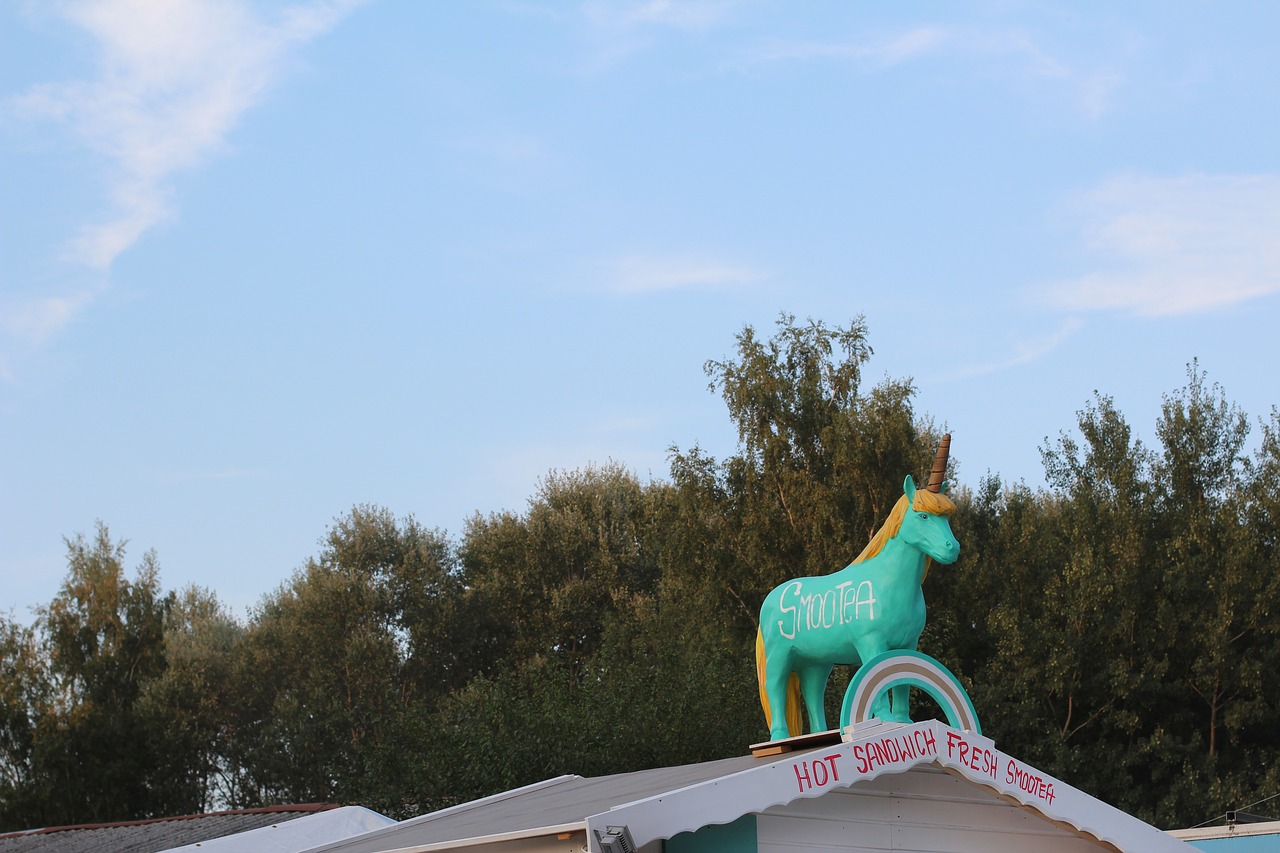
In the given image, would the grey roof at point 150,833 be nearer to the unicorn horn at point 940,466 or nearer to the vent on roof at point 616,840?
the unicorn horn at point 940,466

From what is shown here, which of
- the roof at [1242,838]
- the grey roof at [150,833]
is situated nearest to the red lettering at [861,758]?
the roof at [1242,838]

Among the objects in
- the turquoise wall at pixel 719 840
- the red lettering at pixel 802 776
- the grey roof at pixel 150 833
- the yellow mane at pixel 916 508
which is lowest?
the turquoise wall at pixel 719 840

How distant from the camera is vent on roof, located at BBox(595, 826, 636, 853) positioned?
4.81 metres

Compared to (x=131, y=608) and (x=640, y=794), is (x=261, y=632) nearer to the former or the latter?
(x=131, y=608)

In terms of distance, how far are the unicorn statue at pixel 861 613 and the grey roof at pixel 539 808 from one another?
1441mm

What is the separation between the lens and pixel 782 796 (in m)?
5.62

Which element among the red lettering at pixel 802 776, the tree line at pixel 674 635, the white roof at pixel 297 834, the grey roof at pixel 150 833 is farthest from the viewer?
the tree line at pixel 674 635

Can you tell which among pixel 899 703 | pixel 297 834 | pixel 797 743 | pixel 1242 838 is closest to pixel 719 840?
pixel 797 743

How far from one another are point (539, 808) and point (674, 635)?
76.5 ft

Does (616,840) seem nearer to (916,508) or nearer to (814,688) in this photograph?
(916,508)

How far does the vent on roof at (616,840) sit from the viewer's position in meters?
4.81

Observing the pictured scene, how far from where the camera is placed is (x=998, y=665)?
26.2 metres

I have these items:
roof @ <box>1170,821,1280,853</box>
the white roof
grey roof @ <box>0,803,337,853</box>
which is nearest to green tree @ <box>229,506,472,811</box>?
grey roof @ <box>0,803,337,853</box>

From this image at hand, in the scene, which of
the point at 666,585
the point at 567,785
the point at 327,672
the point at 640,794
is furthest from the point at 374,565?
the point at 640,794
